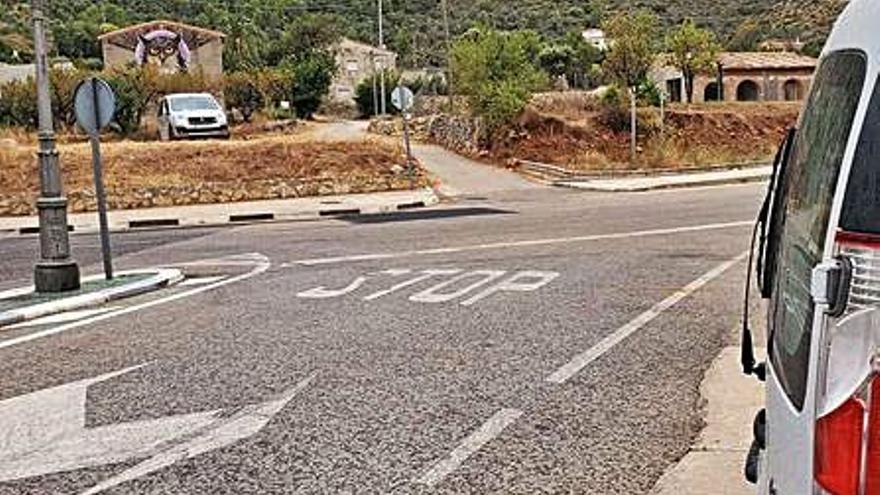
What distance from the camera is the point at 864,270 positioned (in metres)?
1.96

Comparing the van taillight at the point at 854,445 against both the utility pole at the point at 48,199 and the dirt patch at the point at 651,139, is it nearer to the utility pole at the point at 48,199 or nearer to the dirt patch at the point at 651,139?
the utility pole at the point at 48,199

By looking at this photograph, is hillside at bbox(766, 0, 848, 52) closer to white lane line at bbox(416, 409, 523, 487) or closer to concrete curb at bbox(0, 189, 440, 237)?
concrete curb at bbox(0, 189, 440, 237)

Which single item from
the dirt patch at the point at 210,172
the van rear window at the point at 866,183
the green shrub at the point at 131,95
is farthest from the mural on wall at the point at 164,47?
the van rear window at the point at 866,183

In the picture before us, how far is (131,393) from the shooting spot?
24.0 feet

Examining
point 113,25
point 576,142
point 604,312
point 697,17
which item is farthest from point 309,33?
point 604,312

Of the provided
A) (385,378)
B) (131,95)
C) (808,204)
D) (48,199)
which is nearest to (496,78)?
(131,95)

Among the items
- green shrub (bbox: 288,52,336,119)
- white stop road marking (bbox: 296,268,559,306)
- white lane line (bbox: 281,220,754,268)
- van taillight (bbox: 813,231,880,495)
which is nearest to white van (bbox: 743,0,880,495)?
van taillight (bbox: 813,231,880,495)

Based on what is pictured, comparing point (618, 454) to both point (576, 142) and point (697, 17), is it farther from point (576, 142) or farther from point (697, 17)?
point (697, 17)

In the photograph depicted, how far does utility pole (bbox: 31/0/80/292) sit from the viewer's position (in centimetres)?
1243

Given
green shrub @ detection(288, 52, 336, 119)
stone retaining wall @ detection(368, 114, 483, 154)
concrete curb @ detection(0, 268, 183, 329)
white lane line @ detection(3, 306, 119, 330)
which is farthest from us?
green shrub @ detection(288, 52, 336, 119)

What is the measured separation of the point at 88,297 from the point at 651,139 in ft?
101

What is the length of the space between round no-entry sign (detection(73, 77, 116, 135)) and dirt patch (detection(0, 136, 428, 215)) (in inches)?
625

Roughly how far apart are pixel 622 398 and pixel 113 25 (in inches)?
3181

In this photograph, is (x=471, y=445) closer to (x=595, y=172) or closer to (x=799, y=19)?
(x=595, y=172)
